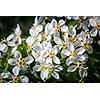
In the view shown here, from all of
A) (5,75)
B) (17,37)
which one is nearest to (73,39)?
(17,37)

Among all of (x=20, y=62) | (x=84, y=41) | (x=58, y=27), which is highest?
(x=58, y=27)

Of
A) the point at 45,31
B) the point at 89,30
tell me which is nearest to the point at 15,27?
the point at 45,31

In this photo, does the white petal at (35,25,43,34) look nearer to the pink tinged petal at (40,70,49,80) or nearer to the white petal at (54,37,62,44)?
the white petal at (54,37,62,44)

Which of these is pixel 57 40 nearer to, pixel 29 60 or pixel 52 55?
pixel 52 55

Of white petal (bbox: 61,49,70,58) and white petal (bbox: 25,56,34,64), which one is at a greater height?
white petal (bbox: 61,49,70,58)

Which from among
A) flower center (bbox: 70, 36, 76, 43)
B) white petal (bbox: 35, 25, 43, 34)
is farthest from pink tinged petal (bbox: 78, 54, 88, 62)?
white petal (bbox: 35, 25, 43, 34)

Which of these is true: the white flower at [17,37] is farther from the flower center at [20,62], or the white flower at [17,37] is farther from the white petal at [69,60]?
the white petal at [69,60]

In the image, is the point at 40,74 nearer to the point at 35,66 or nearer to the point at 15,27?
the point at 35,66

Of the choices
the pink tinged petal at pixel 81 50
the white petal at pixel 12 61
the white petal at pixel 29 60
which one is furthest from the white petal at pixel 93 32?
the white petal at pixel 12 61
